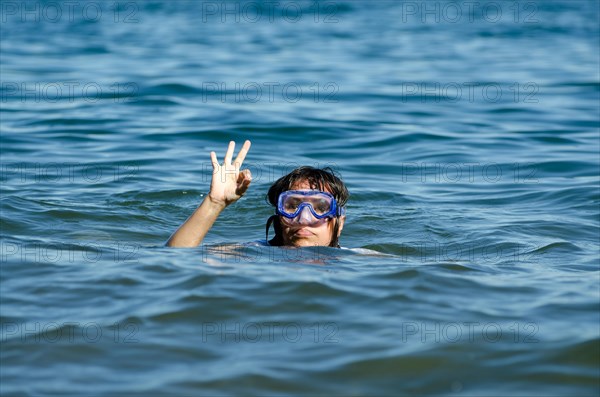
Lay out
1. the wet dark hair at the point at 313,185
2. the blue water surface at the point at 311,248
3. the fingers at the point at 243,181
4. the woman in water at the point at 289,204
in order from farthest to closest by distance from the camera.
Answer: the wet dark hair at the point at 313,185 < the woman in water at the point at 289,204 < the fingers at the point at 243,181 < the blue water surface at the point at 311,248

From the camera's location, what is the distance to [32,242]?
674cm

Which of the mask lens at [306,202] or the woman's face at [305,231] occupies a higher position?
the mask lens at [306,202]

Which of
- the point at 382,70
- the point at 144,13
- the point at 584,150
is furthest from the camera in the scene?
the point at 144,13

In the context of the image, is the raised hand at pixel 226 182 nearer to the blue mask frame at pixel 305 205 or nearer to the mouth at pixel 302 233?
the blue mask frame at pixel 305 205

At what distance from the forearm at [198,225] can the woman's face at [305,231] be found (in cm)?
55

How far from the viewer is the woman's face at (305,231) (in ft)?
21.2

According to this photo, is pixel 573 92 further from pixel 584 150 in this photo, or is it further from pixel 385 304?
pixel 385 304

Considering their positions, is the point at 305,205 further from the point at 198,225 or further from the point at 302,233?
the point at 198,225

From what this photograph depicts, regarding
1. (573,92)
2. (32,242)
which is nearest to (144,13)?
(573,92)

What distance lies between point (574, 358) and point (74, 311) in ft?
8.10

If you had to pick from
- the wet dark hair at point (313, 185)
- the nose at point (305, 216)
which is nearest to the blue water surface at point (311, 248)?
the nose at point (305, 216)

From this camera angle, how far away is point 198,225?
20.3 feet

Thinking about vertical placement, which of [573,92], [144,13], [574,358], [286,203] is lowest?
[574,358]

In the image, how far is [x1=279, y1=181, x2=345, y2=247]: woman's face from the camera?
646cm
